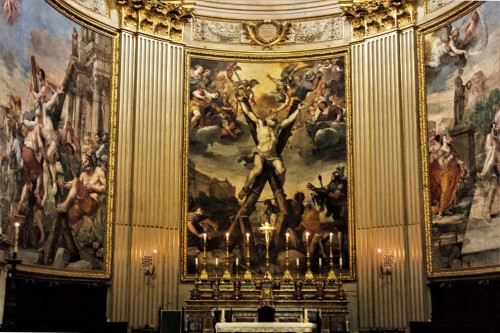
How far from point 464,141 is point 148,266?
875 centimetres

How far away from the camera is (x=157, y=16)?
71.2 ft

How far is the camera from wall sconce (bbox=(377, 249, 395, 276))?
776 inches

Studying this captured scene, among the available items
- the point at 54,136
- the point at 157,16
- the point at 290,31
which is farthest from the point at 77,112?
the point at 290,31

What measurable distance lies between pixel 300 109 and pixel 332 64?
5.35ft

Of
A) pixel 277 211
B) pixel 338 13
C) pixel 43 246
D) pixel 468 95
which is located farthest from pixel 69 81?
pixel 468 95

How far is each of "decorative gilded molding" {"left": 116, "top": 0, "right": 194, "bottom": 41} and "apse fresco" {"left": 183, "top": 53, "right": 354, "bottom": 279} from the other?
3.38 ft

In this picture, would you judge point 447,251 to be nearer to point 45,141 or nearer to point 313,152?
point 313,152

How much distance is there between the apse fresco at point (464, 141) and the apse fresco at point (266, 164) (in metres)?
2.64

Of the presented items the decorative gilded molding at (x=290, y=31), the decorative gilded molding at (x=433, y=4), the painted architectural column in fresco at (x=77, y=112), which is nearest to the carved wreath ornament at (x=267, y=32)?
the decorative gilded molding at (x=290, y=31)

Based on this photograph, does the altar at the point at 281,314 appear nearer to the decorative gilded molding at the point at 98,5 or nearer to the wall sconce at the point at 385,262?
the wall sconce at the point at 385,262

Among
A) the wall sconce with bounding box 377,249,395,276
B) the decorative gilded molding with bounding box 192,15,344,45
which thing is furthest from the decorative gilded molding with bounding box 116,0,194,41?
the wall sconce with bounding box 377,249,395,276

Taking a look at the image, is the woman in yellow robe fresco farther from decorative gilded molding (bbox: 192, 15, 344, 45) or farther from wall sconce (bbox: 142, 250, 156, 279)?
wall sconce (bbox: 142, 250, 156, 279)

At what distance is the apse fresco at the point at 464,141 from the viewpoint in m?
17.5

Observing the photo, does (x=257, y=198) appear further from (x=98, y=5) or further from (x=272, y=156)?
(x=98, y=5)
